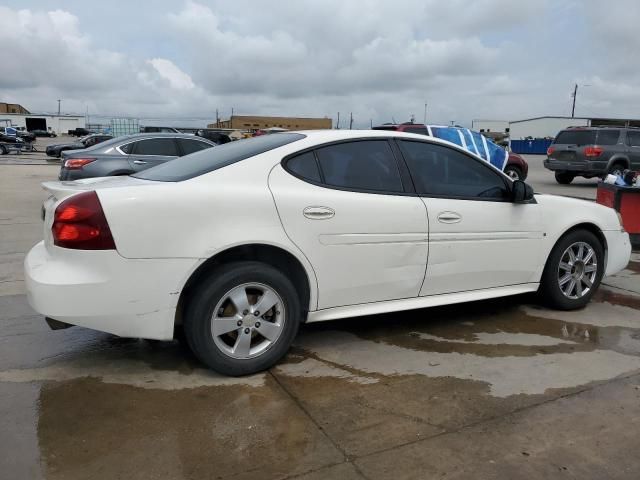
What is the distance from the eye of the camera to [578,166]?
15930mm

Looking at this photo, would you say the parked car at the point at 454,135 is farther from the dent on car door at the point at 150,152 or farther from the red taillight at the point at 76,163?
the red taillight at the point at 76,163

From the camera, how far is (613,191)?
7.65 meters

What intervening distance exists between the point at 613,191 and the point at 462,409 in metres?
5.85

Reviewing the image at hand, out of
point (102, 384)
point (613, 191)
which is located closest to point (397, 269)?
point (102, 384)

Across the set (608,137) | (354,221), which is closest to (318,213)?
(354,221)

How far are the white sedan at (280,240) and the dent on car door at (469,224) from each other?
0.01m

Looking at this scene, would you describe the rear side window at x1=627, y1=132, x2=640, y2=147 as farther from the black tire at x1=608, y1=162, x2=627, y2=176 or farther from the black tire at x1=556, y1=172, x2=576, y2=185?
the black tire at x1=556, y1=172, x2=576, y2=185

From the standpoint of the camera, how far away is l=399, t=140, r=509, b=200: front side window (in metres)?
4.04

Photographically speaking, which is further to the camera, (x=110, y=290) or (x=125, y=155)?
(x=125, y=155)

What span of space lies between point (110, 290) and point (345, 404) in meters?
1.47

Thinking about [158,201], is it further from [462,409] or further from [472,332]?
[472,332]

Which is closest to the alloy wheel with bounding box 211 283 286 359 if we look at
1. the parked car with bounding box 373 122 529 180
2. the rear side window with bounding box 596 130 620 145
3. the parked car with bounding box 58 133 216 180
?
the parked car with bounding box 58 133 216 180

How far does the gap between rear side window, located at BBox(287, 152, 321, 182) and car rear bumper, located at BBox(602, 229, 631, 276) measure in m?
2.86

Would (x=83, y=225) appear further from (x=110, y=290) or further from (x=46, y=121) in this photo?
(x=46, y=121)
